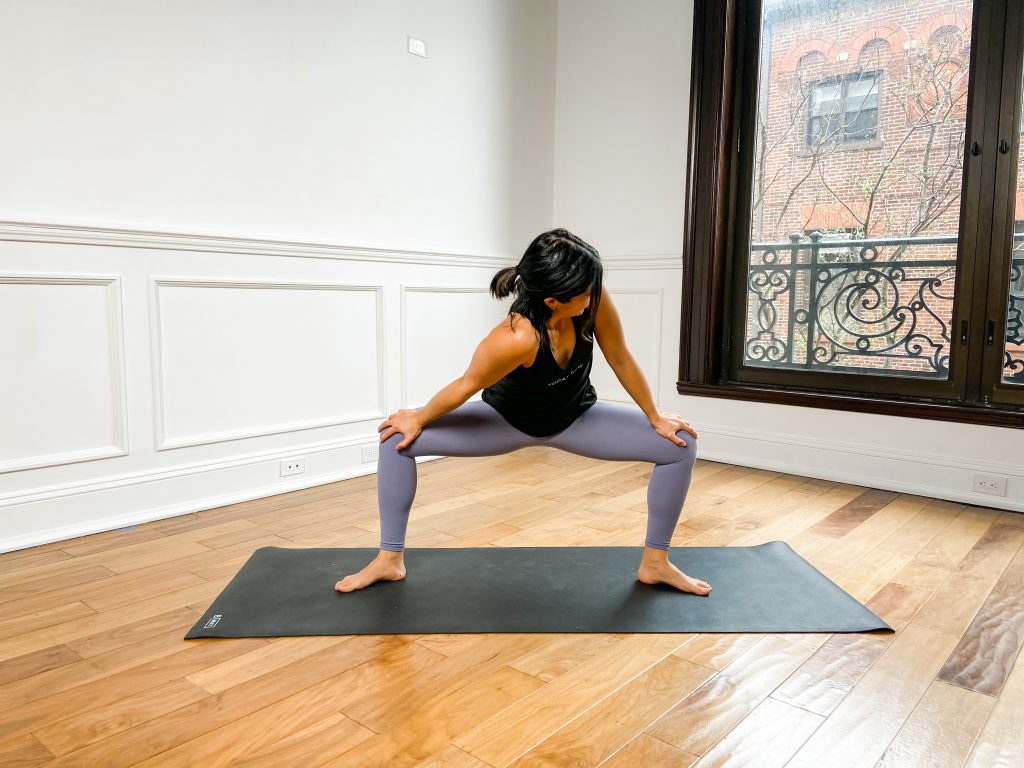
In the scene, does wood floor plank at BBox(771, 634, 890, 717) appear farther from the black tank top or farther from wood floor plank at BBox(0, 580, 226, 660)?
wood floor plank at BBox(0, 580, 226, 660)

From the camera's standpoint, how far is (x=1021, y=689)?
154 centimetres

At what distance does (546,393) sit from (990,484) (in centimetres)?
212

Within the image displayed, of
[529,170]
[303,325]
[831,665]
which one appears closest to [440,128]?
[529,170]

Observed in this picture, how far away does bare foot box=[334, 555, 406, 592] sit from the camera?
1977 millimetres

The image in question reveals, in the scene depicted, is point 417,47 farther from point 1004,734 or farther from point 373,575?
point 1004,734

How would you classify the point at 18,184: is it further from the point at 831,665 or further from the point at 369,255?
the point at 831,665

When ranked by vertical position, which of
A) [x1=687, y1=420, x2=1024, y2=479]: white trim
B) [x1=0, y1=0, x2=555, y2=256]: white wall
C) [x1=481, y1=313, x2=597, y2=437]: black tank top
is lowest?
[x1=687, y1=420, x2=1024, y2=479]: white trim

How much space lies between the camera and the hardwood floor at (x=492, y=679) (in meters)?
1.32

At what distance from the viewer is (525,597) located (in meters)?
1.96

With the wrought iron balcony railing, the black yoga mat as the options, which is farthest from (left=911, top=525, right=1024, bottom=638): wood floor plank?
the wrought iron balcony railing

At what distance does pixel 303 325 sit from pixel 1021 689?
258 cm

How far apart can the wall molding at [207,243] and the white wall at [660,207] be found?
0.27 metres

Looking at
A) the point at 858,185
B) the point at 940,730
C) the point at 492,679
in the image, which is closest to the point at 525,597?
the point at 492,679

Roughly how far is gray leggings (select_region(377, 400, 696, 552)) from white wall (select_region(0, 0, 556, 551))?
116 centimetres
